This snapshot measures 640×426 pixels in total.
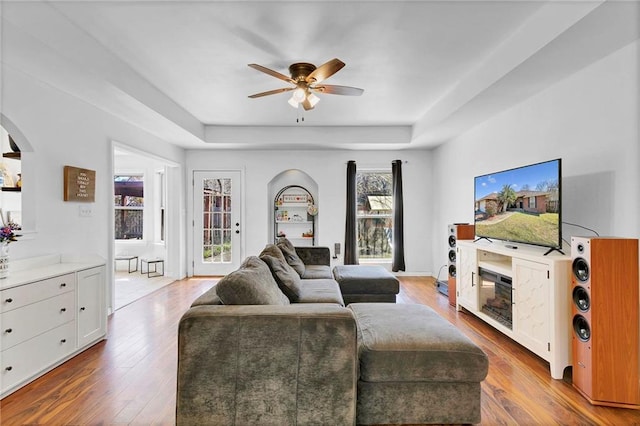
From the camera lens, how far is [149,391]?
7.43 ft

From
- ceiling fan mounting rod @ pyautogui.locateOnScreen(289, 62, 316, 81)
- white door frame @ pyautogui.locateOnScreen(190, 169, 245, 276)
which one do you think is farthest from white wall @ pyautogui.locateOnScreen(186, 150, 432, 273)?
ceiling fan mounting rod @ pyautogui.locateOnScreen(289, 62, 316, 81)

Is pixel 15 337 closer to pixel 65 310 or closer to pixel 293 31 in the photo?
pixel 65 310

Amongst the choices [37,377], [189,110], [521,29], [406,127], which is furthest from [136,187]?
[521,29]

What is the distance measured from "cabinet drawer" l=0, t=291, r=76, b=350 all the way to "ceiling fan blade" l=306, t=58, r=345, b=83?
2835 mm

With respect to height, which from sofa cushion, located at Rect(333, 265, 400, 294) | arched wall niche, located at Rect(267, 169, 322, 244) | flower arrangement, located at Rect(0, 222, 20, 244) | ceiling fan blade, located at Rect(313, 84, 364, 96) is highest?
ceiling fan blade, located at Rect(313, 84, 364, 96)

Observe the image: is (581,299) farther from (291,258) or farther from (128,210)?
(128,210)

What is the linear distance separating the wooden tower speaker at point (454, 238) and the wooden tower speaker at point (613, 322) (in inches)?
82.3

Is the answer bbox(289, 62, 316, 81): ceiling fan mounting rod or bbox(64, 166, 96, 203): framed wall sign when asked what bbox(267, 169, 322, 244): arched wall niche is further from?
bbox(289, 62, 316, 81): ceiling fan mounting rod

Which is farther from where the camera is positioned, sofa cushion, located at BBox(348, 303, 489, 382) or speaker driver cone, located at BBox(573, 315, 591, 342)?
speaker driver cone, located at BBox(573, 315, 591, 342)

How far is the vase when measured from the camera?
7.92 feet

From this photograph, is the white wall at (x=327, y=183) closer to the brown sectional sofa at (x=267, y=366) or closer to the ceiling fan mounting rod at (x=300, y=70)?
the ceiling fan mounting rod at (x=300, y=70)

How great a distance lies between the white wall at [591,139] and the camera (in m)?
2.34

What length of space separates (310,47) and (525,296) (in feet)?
9.36

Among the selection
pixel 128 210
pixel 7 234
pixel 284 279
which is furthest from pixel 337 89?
pixel 128 210
